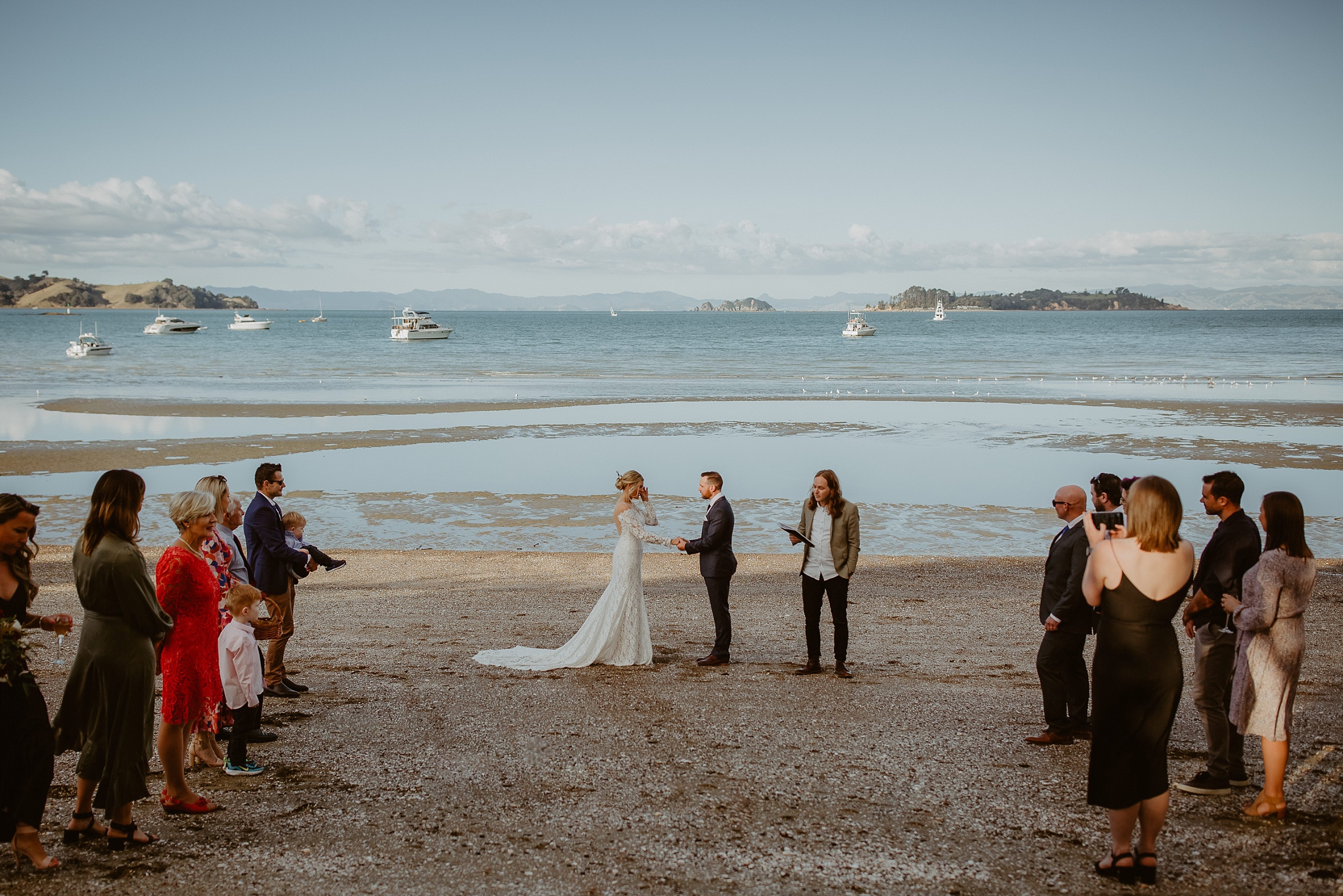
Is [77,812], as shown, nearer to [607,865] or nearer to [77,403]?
[607,865]

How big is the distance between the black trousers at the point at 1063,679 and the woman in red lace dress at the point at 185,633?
559 centimetres

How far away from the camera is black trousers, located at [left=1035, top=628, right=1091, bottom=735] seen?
6754 mm

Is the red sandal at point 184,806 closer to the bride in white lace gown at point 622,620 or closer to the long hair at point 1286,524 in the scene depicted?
the bride in white lace gown at point 622,620

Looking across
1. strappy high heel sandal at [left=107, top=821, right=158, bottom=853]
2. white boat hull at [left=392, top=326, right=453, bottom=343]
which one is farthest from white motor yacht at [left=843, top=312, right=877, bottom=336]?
strappy high heel sandal at [left=107, top=821, right=158, bottom=853]

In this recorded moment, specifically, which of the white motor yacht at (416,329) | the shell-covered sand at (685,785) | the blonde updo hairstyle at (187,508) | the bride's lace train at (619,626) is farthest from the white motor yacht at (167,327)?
the blonde updo hairstyle at (187,508)

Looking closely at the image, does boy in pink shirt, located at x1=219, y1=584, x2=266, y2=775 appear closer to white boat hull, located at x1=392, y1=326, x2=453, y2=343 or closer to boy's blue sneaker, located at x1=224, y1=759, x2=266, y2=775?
boy's blue sneaker, located at x1=224, y1=759, x2=266, y2=775

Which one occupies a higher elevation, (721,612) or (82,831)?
(721,612)

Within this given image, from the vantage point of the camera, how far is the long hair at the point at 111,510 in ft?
15.3

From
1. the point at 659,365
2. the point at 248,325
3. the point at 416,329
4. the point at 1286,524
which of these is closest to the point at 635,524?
the point at 1286,524

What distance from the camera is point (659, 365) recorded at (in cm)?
6178

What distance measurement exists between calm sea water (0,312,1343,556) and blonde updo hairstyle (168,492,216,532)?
10.3m

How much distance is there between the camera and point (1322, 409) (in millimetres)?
33000

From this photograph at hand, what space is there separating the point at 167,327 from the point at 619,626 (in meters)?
130

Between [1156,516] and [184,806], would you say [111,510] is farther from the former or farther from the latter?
[1156,516]
